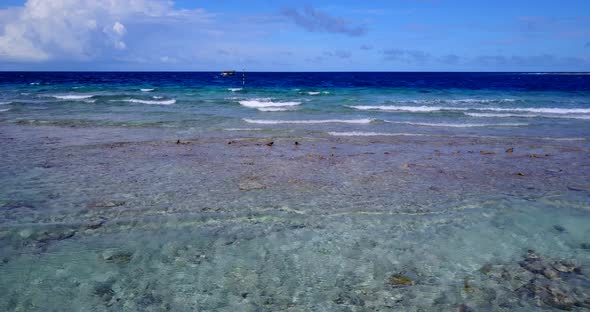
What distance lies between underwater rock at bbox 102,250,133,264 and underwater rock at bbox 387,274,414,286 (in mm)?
3088

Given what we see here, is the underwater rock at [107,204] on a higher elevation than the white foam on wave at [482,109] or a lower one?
lower

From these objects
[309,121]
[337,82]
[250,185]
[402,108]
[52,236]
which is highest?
[337,82]

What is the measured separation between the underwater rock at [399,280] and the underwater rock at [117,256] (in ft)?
10.1

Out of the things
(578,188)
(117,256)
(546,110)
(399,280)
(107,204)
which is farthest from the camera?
(546,110)

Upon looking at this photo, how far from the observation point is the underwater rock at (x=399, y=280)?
4.52 metres

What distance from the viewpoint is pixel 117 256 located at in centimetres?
509

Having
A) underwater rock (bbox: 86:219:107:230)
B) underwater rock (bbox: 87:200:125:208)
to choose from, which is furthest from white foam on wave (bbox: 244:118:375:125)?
underwater rock (bbox: 86:219:107:230)

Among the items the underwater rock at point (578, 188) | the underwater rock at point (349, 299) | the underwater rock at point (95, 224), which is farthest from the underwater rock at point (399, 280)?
the underwater rock at point (578, 188)

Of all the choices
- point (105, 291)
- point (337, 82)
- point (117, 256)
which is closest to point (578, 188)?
point (117, 256)

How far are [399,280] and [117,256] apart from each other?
3.37 metres

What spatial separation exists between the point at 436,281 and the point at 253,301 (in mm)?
2017

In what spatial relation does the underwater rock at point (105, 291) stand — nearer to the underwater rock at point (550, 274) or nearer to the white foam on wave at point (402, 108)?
the underwater rock at point (550, 274)

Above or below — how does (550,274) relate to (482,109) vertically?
below

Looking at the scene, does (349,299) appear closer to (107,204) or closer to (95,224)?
(95,224)
